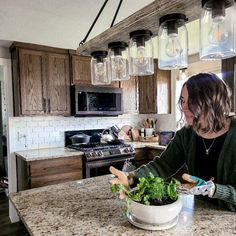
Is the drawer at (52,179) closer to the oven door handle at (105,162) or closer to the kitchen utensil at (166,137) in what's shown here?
the oven door handle at (105,162)

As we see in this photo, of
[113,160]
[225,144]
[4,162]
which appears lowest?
[4,162]

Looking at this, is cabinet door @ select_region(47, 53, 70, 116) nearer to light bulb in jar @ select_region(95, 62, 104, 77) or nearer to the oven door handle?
the oven door handle

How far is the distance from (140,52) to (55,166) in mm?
2140

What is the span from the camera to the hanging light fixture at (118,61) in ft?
3.91

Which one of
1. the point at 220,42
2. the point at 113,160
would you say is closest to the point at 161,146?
the point at 113,160

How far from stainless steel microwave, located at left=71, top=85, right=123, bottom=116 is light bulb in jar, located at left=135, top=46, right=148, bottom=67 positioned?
2.20 meters

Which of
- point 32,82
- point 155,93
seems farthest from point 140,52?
point 155,93

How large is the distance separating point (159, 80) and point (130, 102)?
0.64 metres

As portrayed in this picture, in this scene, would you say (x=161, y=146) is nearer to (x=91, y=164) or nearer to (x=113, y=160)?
(x=113, y=160)

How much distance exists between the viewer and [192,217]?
1014mm

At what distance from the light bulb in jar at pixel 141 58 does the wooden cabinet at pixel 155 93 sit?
9.30 ft

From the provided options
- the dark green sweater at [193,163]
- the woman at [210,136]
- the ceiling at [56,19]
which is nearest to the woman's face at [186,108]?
the woman at [210,136]

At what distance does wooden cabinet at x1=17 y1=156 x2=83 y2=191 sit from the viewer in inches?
106

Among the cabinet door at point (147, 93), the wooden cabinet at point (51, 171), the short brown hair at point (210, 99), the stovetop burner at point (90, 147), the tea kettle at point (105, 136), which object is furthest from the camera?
the cabinet door at point (147, 93)
